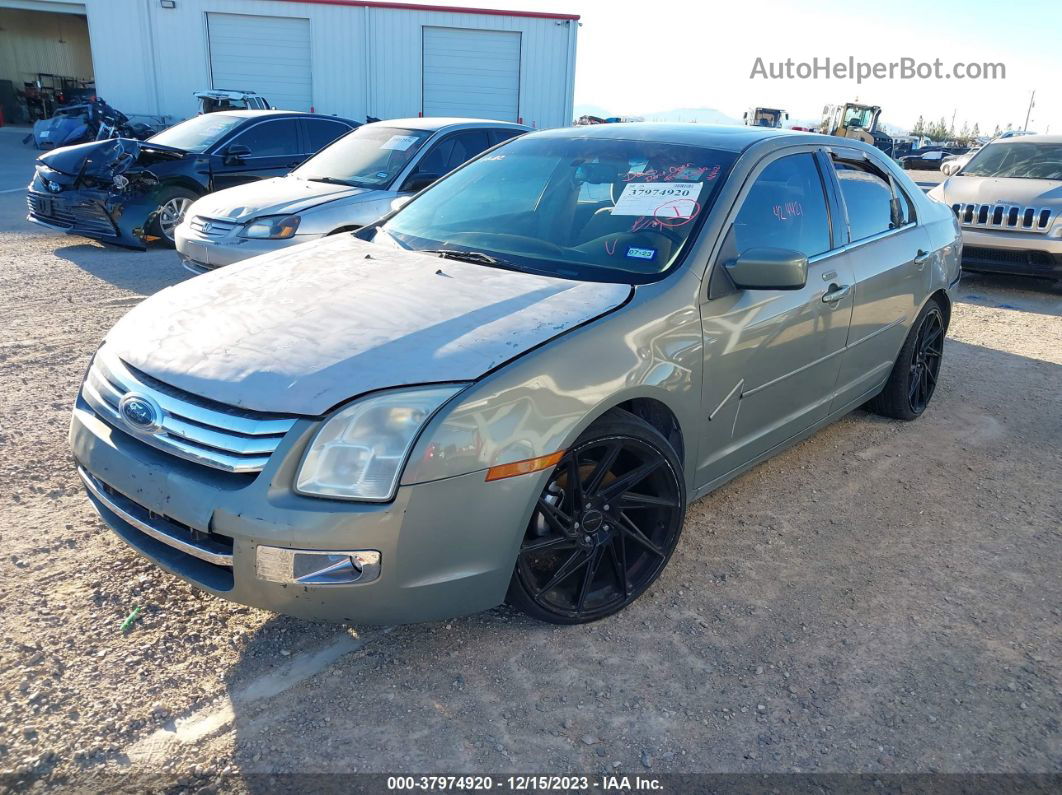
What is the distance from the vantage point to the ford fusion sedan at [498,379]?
2314 mm

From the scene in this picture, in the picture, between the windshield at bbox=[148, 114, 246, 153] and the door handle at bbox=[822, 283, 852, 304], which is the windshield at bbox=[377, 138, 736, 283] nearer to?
the door handle at bbox=[822, 283, 852, 304]

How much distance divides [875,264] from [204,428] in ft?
10.7

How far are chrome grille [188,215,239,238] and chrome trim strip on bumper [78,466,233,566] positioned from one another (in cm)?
448

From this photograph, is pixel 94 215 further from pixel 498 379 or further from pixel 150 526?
pixel 498 379

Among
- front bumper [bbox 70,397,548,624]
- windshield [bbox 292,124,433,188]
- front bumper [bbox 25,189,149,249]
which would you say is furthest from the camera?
front bumper [bbox 25,189,149,249]

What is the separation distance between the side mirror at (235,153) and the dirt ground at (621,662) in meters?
5.93

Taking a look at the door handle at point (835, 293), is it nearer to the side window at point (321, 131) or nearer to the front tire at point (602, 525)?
the front tire at point (602, 525)

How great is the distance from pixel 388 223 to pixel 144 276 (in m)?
4.80

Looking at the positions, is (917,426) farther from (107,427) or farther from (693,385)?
(107,427)

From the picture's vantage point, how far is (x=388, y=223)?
395cm

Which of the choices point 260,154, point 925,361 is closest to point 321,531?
point 925,361

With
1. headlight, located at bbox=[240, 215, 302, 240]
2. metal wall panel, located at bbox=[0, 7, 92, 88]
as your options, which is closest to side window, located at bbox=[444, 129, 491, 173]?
headlight, located at bbox=[240, 215, 302, 240]

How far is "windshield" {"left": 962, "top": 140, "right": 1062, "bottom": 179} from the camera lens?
30.8ft

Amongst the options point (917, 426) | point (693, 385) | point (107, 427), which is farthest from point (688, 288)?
point (917, 426)
